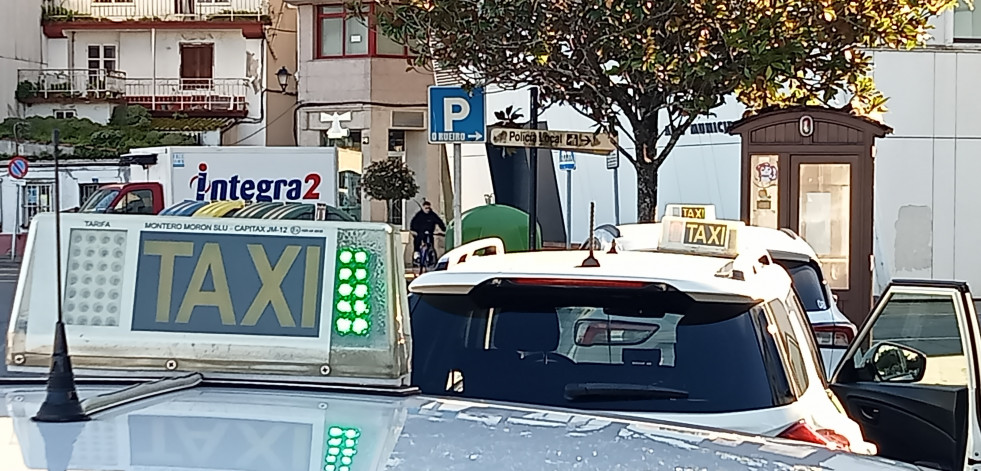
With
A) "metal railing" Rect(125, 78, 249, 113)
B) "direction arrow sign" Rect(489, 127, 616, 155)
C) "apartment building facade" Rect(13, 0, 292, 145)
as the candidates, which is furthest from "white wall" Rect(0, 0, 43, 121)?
"direction arrow sign" Rect(489, 127, 616, 155)

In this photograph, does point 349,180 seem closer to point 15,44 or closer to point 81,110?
point 81,110

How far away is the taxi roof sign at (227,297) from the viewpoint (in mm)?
2818

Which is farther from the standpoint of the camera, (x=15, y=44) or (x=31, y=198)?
(x=15, y=44)

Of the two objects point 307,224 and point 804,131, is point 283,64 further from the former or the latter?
point 307,224

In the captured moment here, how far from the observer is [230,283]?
9.34 ft

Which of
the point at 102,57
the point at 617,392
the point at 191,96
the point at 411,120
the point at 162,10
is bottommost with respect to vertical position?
the point at 617,392

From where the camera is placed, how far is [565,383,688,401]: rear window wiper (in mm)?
4312

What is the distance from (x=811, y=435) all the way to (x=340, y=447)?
2.29 metres

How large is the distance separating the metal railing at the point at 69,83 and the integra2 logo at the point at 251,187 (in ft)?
42.7

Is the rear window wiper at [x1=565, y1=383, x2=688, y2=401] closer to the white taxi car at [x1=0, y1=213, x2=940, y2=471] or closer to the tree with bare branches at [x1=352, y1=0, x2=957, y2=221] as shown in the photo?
the white taxi car at [x1=0, y1=213, x2=940, y2=471]

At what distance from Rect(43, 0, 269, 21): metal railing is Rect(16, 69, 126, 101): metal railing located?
1718 millimetres

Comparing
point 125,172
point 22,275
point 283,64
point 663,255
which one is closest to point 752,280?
point 663,255

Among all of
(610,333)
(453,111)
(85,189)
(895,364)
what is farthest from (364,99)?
(610,333)

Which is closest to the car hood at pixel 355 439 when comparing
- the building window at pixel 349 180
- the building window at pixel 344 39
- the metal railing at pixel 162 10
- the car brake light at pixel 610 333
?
the car brake light at pixel 610 333
